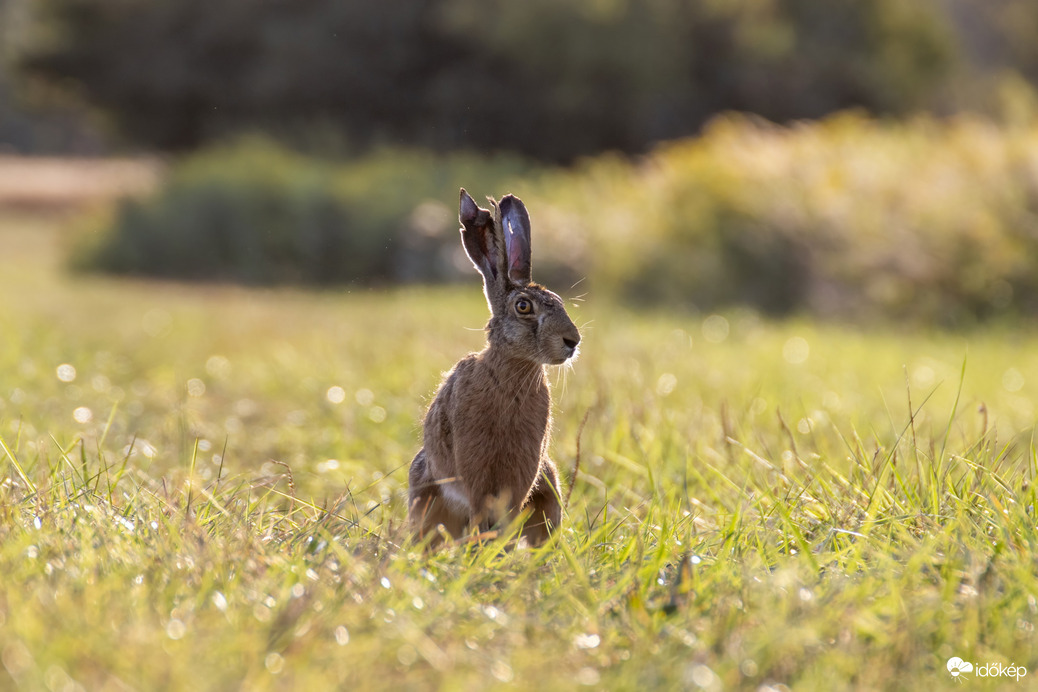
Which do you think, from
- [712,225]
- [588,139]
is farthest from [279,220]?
[588,139]

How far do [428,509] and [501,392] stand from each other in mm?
414

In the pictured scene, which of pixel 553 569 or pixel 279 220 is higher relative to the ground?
pixel 553 569

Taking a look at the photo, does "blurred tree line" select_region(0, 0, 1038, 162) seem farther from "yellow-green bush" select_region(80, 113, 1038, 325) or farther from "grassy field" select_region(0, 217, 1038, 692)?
"grassy field" select_region(0, 217, 1038, 692)

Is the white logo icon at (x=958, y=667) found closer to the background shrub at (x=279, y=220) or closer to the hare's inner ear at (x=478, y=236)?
the hare's inner ear at (x=478, y=236)

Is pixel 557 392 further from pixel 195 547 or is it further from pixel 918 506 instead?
pixel 195 547

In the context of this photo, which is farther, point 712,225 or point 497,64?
point 497,64

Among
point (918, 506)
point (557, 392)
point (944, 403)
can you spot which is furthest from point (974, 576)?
point (944, 403)

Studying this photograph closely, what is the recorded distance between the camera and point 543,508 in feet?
11.1

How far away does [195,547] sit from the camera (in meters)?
2.61

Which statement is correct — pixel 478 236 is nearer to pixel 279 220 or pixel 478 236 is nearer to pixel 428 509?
pixel 428 509

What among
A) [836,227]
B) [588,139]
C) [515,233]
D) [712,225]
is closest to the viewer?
[515,233]

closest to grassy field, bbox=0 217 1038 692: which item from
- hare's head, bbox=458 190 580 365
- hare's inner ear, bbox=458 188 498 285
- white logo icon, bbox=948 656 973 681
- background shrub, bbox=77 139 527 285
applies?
white logo icon, bbox=948 656 973 681

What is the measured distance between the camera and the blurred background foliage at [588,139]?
36.9 feet

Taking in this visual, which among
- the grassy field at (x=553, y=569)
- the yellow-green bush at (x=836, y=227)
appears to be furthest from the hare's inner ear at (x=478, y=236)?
the yellow-green bush at (x=836, y=227)
